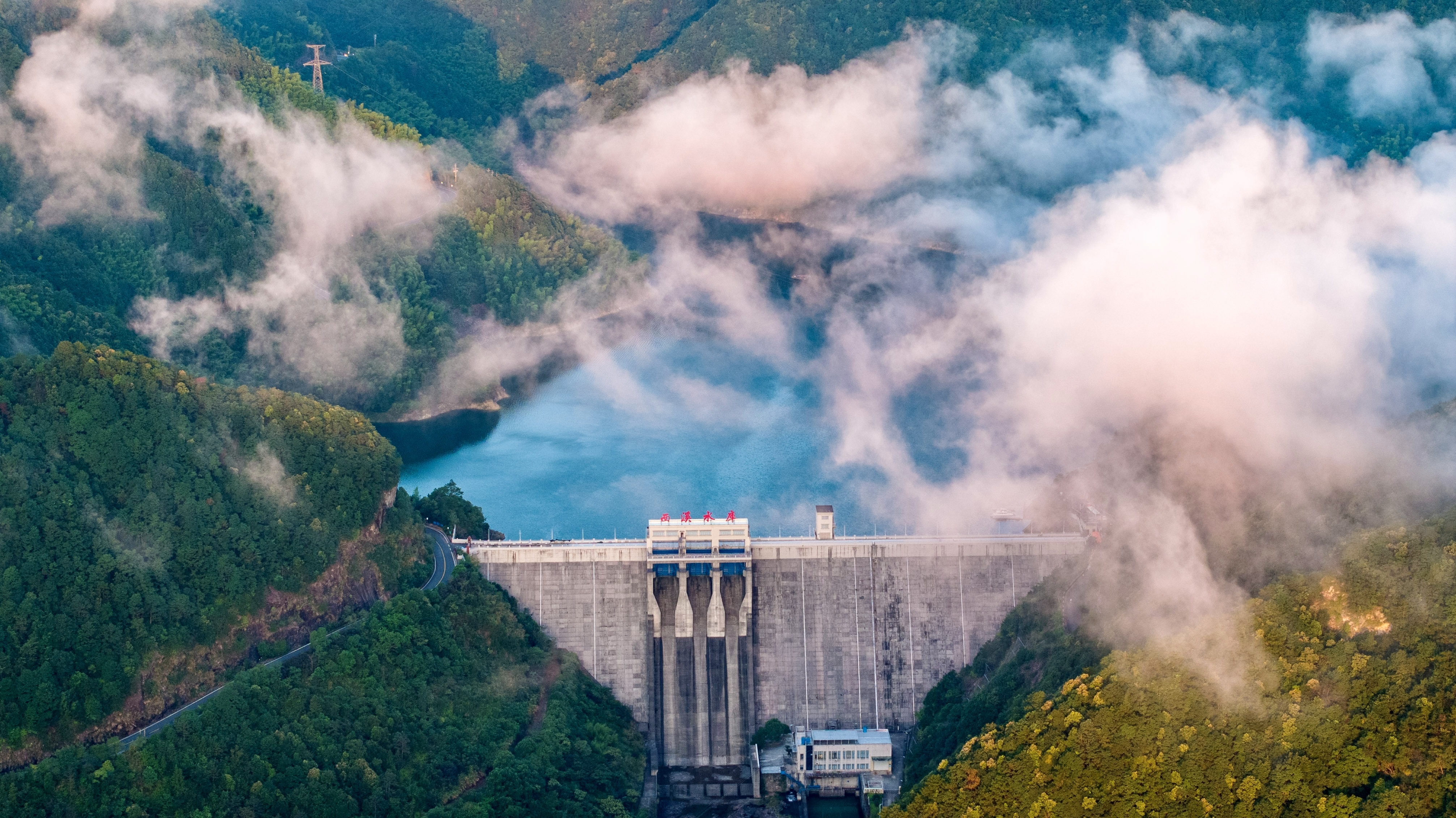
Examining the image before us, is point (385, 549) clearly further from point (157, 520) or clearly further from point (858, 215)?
point (858, 215)

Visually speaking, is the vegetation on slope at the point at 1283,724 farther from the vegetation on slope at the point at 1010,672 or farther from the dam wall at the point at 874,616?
the dam wall at the point at 874,616

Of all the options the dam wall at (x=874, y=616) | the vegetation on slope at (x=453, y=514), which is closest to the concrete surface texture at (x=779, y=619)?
the dam wall at (x=874, y=616)

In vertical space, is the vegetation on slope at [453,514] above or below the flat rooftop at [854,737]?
above

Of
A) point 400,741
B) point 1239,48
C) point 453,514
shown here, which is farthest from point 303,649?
point 1239,48

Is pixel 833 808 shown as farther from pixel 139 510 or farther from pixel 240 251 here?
pixel 240 251

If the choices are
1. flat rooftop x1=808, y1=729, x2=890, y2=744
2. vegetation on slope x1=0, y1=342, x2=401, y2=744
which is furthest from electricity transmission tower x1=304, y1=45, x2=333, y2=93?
flat rooftop x1=808, y1=729, x2=890, y2=744

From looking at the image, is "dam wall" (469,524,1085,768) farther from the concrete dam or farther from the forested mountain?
the forested mountain
